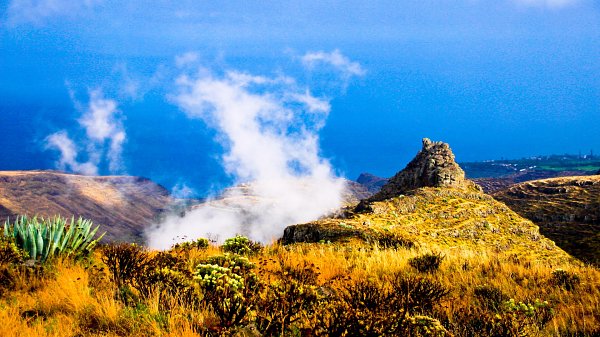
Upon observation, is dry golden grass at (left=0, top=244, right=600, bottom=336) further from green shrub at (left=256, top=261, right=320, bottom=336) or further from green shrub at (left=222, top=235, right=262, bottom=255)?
green shrub at (left=256, top=261, right=320, bottom=336)

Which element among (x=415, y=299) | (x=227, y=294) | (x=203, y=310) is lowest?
(x=415, y=299)

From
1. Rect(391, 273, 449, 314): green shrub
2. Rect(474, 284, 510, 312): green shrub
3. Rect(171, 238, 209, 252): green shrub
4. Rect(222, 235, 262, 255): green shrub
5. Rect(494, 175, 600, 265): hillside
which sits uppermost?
Rect(494, 175, 600, 265): hillside

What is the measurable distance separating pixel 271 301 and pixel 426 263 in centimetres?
632

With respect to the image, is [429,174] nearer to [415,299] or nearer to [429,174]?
[429,174]

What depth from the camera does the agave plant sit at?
10.1 metres

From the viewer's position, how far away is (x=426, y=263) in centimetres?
1180

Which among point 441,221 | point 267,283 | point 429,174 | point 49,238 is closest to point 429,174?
point 429,174

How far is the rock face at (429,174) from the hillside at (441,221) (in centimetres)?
8

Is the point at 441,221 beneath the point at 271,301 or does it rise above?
above

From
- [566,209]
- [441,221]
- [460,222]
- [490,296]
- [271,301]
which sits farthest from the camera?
[566,209]

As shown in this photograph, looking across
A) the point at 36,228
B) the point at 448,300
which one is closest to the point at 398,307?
the point at 448,300

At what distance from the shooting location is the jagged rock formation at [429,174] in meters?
41.9

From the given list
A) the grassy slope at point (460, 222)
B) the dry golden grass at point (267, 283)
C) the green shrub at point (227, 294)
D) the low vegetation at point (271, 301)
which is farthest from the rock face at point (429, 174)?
the green shrub at point (227, 294)

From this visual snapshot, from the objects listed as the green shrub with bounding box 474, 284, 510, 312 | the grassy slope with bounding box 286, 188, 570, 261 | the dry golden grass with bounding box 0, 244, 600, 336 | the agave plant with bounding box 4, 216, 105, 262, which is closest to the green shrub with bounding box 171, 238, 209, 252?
the dry golden grass with bounding box 0, 244, 600, 336
